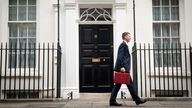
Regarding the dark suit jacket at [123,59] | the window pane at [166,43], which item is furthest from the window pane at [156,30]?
the dark suit jacket at [123,59]

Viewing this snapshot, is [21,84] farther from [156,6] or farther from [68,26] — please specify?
[156,6]

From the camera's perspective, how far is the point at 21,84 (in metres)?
13.1

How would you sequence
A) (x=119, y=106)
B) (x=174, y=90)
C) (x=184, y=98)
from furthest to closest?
1. (x=174, y=90)
2. (x=184, y=98)
3. (x=119, y=106)

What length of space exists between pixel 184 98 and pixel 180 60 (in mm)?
1695

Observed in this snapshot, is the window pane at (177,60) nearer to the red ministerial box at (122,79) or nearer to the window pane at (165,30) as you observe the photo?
the window pane at (165,30)

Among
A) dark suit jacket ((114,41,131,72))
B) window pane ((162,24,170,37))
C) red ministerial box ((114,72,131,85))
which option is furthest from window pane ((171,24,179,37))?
red ministerial box ((114,72,131,85))

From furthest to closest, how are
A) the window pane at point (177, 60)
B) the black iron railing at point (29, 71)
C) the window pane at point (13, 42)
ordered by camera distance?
the window pane at point (13, 42) < the window pane at point (177, 60) < the black iron railing at point (29, 71)

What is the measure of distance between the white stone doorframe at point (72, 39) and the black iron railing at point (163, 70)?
0.97 meters

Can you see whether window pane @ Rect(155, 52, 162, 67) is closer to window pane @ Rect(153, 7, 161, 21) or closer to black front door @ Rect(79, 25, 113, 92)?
window pane @ Rect(153, 7, 161, 21)

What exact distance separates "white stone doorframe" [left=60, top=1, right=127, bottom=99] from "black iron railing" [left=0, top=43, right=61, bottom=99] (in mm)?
344

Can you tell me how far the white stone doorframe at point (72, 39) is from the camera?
1316cm

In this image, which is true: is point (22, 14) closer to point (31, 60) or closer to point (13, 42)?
point (13, 42)

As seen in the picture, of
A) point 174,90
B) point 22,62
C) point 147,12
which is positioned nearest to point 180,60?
point 174,90

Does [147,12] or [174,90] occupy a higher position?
[147,12]
